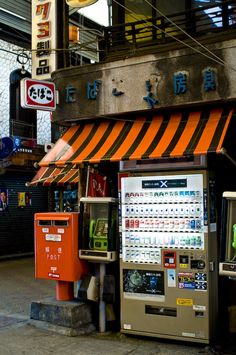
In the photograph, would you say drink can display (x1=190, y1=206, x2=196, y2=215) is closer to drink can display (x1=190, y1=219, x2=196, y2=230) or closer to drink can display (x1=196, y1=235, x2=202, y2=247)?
drink can display (x1=190, y1=219, x2=196, y2=230)

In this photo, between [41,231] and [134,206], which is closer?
[134,206]

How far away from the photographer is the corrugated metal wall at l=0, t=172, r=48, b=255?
16906 millimetres

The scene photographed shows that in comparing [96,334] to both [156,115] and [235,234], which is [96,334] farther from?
[156,115]

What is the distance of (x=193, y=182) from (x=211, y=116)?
113 cm

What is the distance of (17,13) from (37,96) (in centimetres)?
893

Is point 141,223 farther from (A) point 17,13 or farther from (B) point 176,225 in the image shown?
(A) point 17,13

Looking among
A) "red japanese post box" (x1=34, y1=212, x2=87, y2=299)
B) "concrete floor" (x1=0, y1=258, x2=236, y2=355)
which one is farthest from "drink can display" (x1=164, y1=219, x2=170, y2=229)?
"concrete floor" (x1=0, y1=258, x2=236, y2=355)

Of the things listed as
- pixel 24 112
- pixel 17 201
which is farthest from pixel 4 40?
pixel 17 201

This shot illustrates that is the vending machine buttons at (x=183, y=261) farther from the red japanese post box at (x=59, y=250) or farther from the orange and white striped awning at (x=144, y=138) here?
the red japanese post box at (x=59, y=250)

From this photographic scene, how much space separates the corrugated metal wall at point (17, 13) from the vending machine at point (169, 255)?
10712 mm

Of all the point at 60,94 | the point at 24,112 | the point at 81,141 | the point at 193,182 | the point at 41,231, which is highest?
the point at 24,112

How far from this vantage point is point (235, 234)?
5.46m

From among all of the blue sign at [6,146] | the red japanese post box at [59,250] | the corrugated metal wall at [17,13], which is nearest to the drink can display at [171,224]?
the red japanese post box at [59,250]

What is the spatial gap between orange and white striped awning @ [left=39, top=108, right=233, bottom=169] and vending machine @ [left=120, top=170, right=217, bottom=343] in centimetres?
35
